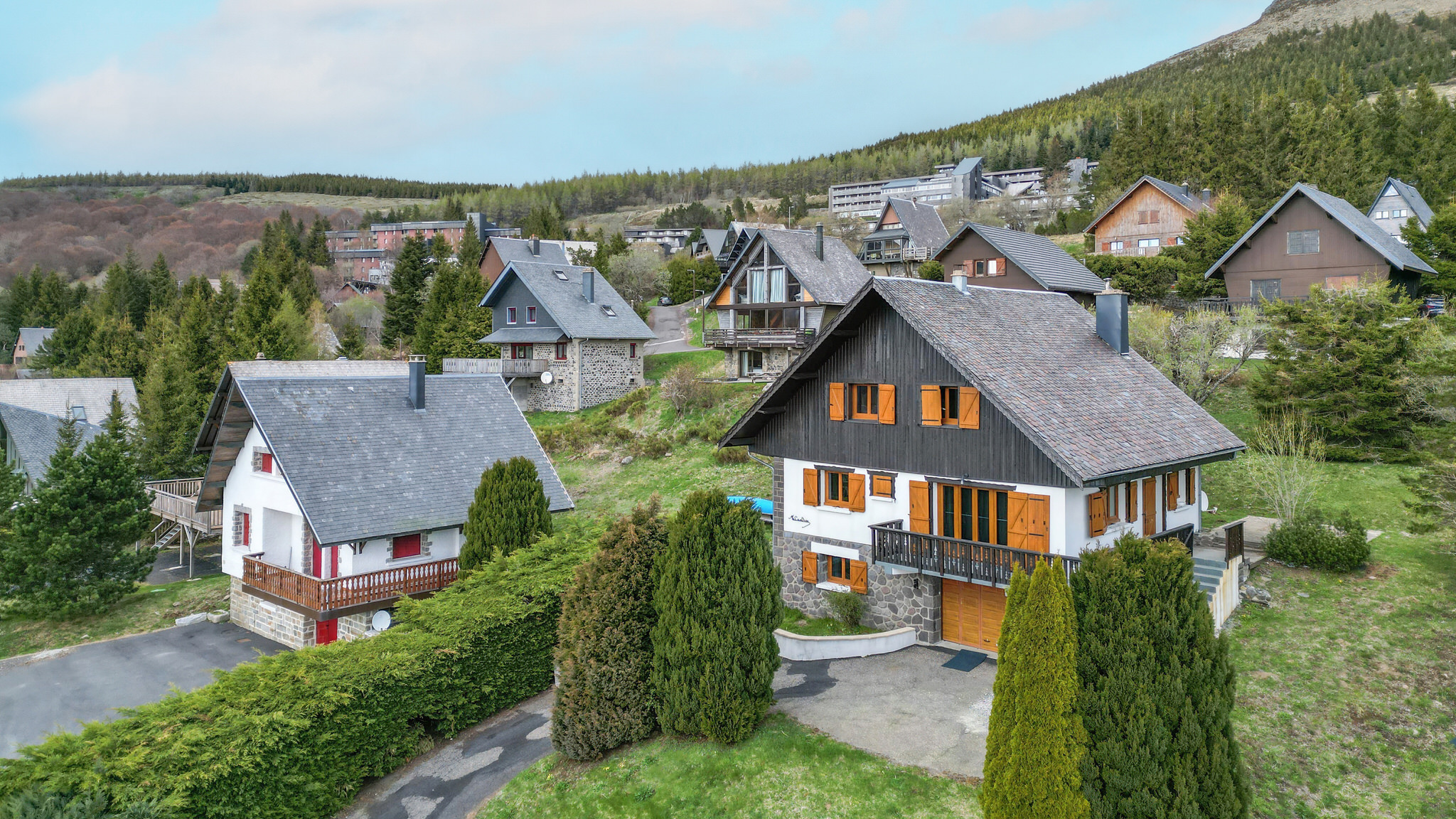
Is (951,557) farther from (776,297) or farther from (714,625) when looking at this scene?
(776,297)

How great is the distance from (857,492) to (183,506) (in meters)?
27.2

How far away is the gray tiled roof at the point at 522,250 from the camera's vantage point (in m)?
68.2

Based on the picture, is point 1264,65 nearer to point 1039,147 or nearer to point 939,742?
point 1039,147

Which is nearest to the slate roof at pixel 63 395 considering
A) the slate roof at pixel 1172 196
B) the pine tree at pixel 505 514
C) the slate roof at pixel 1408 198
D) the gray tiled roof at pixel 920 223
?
the pine tree at pixel 505 514

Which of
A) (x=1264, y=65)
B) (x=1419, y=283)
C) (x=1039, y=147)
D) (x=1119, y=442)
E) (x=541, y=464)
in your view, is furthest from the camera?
(x=1039, y=147)

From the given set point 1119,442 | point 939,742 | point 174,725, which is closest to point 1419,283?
point 1119,442

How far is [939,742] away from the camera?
1519cm

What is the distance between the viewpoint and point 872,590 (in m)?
21.3

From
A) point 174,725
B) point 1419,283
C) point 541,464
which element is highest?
point 1419,283

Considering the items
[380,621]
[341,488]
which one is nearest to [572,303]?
[341,488]

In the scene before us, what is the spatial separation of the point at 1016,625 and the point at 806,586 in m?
11.4

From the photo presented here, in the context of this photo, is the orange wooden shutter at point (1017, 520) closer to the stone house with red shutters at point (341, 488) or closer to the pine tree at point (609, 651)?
the pine tree at point (609, 651)

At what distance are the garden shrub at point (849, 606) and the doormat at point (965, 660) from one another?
8.35 feet

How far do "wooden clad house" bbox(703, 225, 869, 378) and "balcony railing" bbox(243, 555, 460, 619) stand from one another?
929 inches
